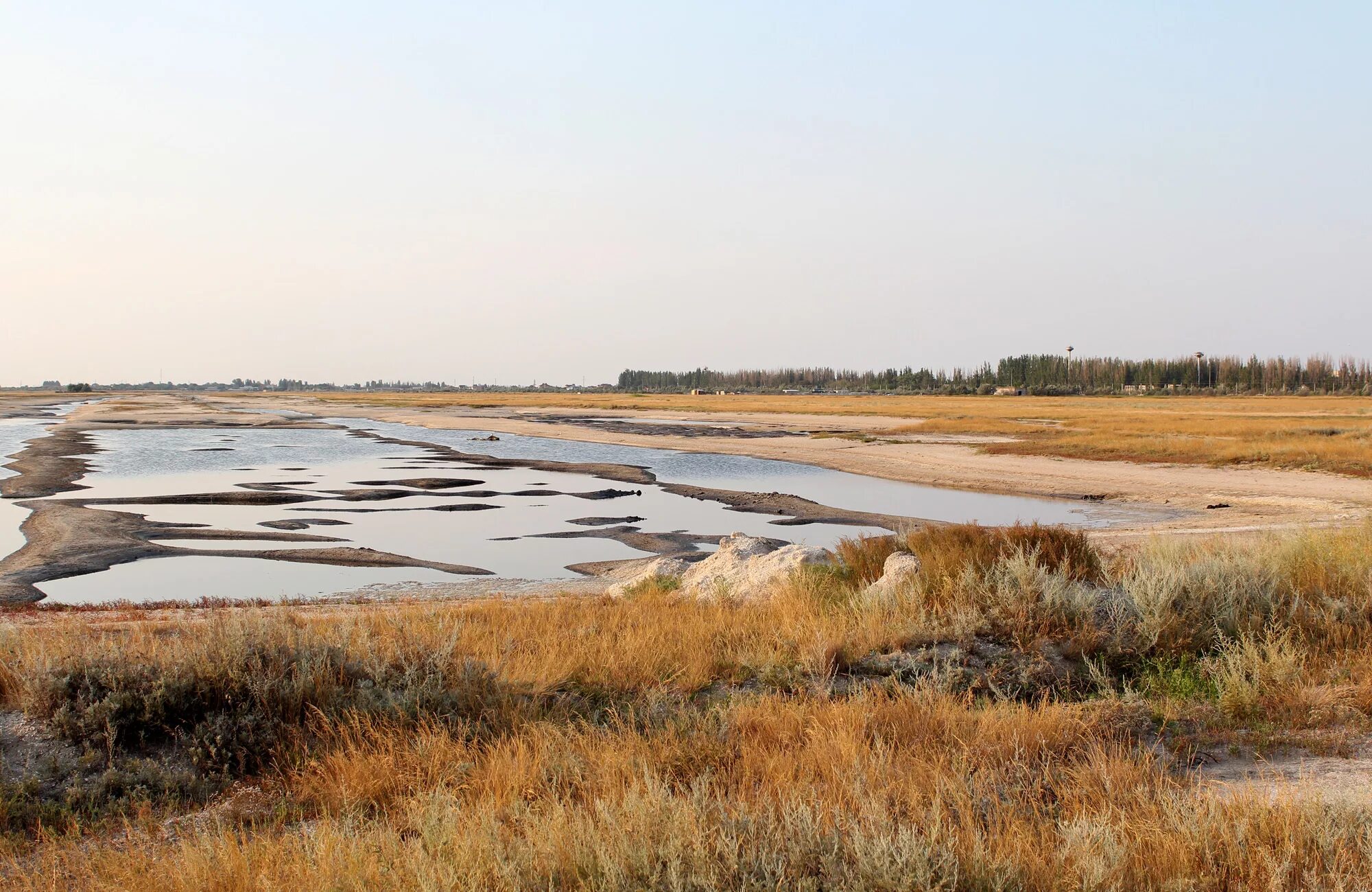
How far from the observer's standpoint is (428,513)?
2470 cm

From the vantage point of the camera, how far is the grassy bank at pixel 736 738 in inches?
149

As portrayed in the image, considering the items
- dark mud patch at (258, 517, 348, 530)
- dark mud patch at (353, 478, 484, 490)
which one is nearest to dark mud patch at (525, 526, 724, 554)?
dark mud patch at (258, 517, 348, 530)

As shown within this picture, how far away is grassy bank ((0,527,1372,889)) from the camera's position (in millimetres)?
3775

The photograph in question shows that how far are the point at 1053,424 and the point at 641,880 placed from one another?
59.8 m

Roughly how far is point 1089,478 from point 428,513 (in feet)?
73.4

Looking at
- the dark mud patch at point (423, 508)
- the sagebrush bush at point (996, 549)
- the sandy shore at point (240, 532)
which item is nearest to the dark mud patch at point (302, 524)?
the sandy shore at point (240, 532)

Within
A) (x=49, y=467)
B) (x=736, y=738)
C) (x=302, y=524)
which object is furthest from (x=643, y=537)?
(x=49, y=467)

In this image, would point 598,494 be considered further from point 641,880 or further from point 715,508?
point 641,880

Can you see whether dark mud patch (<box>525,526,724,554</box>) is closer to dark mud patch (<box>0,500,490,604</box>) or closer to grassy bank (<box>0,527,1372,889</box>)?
dark mud patch (<box>0,500,490,604</box>)

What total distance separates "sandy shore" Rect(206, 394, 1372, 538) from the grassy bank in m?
12.2

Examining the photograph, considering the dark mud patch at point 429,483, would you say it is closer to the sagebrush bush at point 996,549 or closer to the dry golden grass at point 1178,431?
the sagebrush bush at point 996,549

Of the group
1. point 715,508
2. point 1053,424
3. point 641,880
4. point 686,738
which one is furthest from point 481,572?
point 1053,424

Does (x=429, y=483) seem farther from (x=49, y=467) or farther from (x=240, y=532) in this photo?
(x=49, y=467)

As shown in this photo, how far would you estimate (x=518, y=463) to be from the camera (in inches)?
1523
